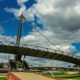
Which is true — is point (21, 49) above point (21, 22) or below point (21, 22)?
below

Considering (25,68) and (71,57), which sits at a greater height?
(71,57)

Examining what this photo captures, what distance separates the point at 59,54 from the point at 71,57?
5426 mm

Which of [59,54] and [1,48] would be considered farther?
[59,54]

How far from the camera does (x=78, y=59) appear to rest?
45344mm

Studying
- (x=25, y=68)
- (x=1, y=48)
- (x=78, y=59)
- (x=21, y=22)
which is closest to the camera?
(x=1, y=48)

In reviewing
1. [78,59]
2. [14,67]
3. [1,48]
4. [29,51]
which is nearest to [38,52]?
[29,51]

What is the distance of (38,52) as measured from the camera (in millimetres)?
37781

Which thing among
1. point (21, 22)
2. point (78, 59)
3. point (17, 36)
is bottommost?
point (78, 59)

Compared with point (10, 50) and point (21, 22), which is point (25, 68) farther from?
point (21, 22)

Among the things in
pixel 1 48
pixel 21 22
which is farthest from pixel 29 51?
pixel 21 22

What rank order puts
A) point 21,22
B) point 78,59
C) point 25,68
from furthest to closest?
1. point 78,59
2. point 21,22
3. point 25,68

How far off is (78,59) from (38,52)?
15950mm

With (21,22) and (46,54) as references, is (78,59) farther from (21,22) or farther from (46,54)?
(21,22)

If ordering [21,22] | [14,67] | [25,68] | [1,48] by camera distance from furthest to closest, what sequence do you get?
[21,22] < [25,68] < [14,67] < [1,48]
